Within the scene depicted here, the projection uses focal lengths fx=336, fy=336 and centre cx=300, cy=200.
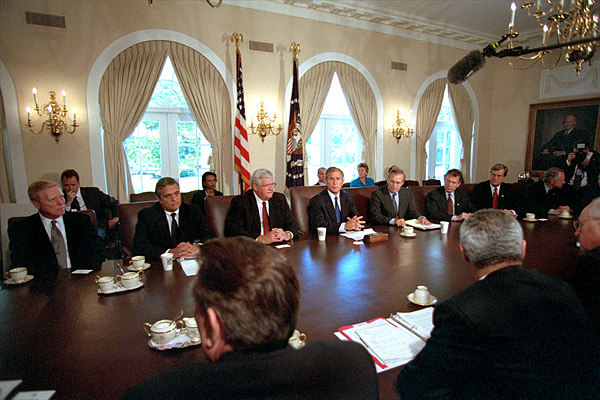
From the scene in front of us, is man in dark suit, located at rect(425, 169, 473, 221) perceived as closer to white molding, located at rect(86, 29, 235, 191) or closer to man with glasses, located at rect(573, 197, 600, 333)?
man with glasses, located at rect(573, 197, 600, 333)

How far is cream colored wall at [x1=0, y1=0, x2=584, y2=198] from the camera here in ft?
14.9

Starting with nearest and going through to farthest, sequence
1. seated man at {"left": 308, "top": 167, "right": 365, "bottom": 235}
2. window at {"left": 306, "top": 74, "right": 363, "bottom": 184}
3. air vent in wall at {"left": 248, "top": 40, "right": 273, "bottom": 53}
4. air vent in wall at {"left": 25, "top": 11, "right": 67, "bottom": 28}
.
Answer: seated man at {"left": 308, "top": 167, "right": 365, "bottom": 235} → air vent in wall at {"left": 25, "top": 11, "right": 67, "bottom": 28} → air vent in wall at {"left": 248, "top": 40, "right": 273, "bottom": 53} → window at {"left": 306, "top": 74, "right": 363, "bottom": 184}

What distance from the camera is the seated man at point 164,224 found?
2.72m

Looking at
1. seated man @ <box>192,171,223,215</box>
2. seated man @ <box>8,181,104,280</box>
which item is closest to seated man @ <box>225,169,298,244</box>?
seated man @ <box>8,181,104,280</box>

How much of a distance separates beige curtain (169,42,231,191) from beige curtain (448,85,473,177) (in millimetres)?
5306

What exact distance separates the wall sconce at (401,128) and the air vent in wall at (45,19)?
19.5ft

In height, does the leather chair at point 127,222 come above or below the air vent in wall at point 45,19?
below

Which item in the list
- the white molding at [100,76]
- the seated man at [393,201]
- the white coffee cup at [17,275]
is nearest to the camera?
the white coffee cup at [17,275]

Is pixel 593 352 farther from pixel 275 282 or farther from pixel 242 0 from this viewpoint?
pixel 242 0

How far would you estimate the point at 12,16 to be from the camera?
173 inches

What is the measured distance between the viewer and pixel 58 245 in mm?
2549

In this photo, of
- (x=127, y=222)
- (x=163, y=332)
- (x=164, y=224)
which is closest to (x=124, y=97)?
(x=127, y=222)

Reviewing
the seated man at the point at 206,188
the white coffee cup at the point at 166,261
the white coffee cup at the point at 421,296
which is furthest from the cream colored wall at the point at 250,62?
the white coffee cup at the point at 421,296

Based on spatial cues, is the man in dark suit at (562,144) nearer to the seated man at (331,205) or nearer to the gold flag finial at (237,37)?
the seated man at (331,205)
